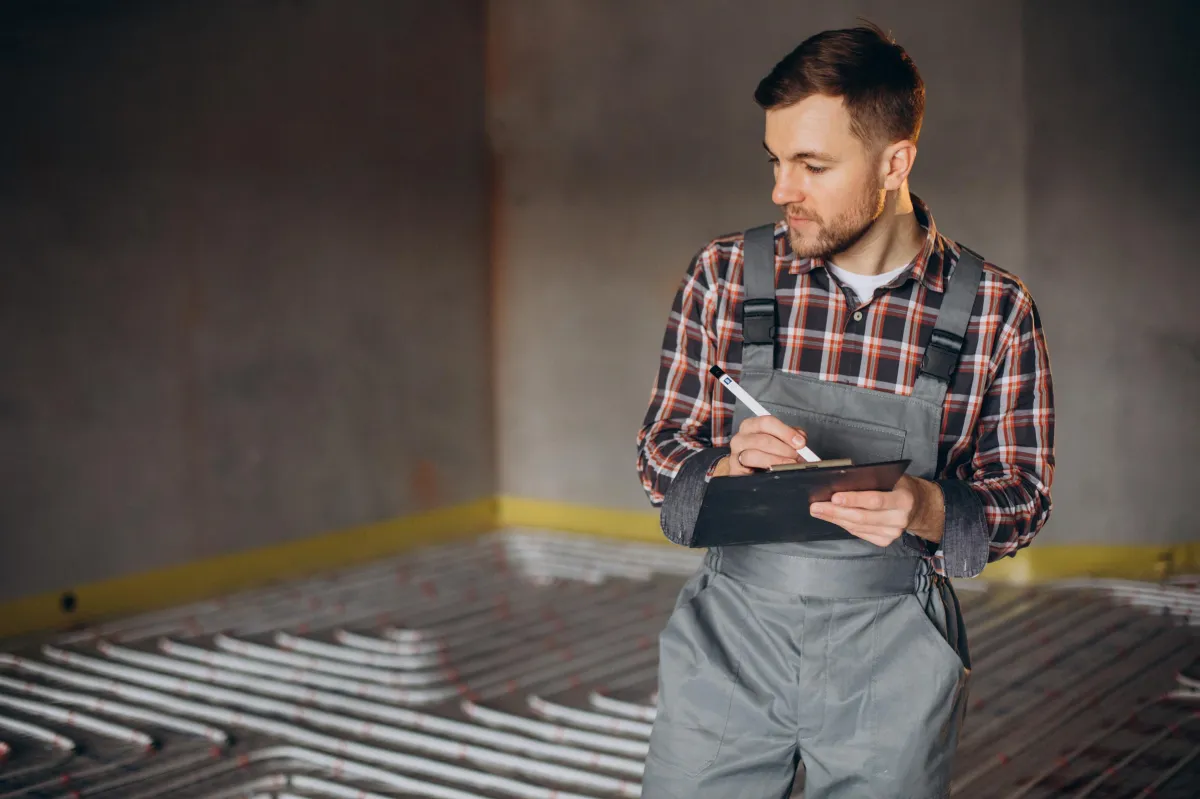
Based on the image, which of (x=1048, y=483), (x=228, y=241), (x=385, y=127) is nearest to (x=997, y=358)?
(x=1048, y=483)

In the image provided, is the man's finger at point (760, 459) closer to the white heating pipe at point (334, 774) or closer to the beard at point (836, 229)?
the beard at point (836, 229)

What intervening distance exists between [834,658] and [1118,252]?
4.53 metres

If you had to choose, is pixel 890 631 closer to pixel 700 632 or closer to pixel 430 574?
pixel 700 632

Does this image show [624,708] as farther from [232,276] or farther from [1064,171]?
[1064,171]

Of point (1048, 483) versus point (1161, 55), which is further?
point (1161, 55)

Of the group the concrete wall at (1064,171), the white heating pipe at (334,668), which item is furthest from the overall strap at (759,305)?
the concrete wall at (1064,171)

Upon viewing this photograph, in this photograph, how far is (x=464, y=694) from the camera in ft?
13.6

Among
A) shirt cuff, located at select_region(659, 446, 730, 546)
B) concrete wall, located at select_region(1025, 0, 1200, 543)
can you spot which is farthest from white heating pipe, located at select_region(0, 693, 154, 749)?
concrete wall, located at select_region(1025, 0, 1200, 543)

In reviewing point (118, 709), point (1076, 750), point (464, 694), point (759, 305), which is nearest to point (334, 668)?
point (464, 694)

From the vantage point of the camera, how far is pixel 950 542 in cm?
166

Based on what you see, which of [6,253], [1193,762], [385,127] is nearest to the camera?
[1193,762]

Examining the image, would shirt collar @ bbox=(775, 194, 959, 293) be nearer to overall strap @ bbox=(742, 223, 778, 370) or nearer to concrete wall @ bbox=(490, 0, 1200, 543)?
overall strap @ bbox=(742, 223, 778, 370)

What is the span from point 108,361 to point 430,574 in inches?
70.0

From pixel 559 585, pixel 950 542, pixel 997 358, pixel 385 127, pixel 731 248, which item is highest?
pixel 385 127
